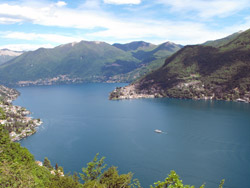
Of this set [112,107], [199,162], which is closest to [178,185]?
[199,162]

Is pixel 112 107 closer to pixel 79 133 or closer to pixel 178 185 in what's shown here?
pixel 79 133

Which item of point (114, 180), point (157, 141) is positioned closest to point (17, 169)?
point (114, 180)

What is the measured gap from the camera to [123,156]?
93875 millimetres

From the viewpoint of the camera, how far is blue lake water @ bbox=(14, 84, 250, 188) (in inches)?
3184

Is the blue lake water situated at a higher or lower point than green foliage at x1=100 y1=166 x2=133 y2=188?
lower

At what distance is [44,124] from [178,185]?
143 meters

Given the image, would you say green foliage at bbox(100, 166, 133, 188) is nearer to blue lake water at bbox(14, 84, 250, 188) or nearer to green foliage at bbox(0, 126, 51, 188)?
green foliage at bbox(0, 126, 51, 188)

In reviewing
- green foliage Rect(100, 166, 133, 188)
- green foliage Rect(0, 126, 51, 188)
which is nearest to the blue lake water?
green foliage Rect(100, 166, 133, 188)

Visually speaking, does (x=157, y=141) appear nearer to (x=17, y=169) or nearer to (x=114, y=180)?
(x=114, y=180)

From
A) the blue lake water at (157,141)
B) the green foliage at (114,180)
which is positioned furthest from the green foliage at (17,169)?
the blue lake water at (157,141)

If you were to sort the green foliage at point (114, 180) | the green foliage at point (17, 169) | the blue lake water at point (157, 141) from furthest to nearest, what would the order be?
the blue lake water at point (157, 141), the green foliage at point (114, 180), the green foliage at point (17, 169)

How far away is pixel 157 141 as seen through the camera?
11088 cm

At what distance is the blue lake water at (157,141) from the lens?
80881 mm

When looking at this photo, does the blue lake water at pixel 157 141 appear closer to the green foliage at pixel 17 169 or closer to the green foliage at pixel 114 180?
the green foliage at pixel 114 180
